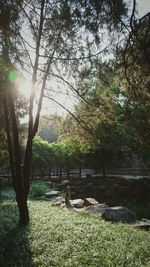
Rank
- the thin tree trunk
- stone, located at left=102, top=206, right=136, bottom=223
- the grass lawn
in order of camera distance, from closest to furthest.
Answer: the grass lawn
the thin tree trunk
stone, located at left=102, top=206, right=136, bottom=223

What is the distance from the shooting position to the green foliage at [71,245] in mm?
6492

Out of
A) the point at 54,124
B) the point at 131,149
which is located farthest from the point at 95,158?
the point at 54,124

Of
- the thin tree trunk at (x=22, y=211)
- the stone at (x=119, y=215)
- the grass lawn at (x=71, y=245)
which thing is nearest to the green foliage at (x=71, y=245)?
the grass lawn at (x=71, y=245)

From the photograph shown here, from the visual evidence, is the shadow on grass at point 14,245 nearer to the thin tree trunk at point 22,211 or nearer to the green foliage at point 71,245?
the green foliage at point 71,245

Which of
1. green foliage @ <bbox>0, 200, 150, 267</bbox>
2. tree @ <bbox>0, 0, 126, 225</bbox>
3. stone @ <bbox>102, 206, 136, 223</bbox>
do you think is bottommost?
green foliage @ <bbox>0, 200, 150, 267</bbox>

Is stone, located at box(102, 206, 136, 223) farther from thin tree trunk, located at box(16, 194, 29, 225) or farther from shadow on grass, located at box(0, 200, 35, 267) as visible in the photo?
shadow on grass, located at box(0, 200, 35, 267)

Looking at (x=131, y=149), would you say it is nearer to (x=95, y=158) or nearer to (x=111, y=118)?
(x=95, y=158)

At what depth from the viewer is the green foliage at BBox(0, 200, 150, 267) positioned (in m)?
6.49

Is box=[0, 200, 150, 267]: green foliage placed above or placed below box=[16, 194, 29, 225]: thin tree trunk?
below

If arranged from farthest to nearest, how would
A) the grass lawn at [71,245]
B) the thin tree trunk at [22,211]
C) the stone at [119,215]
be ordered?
1. the stone at [119,215]
2. the thin tree trunk at [22,211]
3. the grass lawn at [71,245]

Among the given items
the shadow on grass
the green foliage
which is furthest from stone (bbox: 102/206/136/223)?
the shadow on grass

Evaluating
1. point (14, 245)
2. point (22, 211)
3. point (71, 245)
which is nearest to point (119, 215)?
point (22, 211)

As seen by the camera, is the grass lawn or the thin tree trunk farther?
the thin tree trunk

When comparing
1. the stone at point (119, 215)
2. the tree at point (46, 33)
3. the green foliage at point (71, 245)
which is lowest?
the green foliage at point (71, 245)
